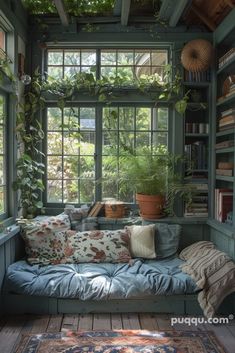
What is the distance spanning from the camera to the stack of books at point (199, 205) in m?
3.76

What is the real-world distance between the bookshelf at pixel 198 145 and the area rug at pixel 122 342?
145 centimetres

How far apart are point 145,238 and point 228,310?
102cm

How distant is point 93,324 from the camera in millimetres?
2799

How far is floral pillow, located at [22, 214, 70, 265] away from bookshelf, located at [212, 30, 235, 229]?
1692 mm

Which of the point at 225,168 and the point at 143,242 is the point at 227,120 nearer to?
the point at 225,168

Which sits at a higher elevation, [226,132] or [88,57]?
[88,57]

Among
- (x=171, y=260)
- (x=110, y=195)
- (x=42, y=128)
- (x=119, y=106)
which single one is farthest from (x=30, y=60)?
(x=171, y=260)

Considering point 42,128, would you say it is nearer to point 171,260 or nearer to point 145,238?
point 145,238

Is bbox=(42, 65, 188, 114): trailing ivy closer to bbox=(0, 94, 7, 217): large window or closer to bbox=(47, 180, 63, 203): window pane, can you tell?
bbox=(0, 94, 7, 217): large window

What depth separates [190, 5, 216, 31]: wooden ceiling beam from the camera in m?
3.61

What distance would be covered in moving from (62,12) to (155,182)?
203 cm

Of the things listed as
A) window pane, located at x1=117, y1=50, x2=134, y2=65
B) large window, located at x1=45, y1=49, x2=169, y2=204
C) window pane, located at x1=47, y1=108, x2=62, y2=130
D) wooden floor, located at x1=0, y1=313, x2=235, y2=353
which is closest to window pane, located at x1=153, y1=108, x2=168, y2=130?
large window, located at x1=45, y1=49, x2=169, y2=204

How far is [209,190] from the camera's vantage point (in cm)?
378

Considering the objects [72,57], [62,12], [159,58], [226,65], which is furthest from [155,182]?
[62,12]
